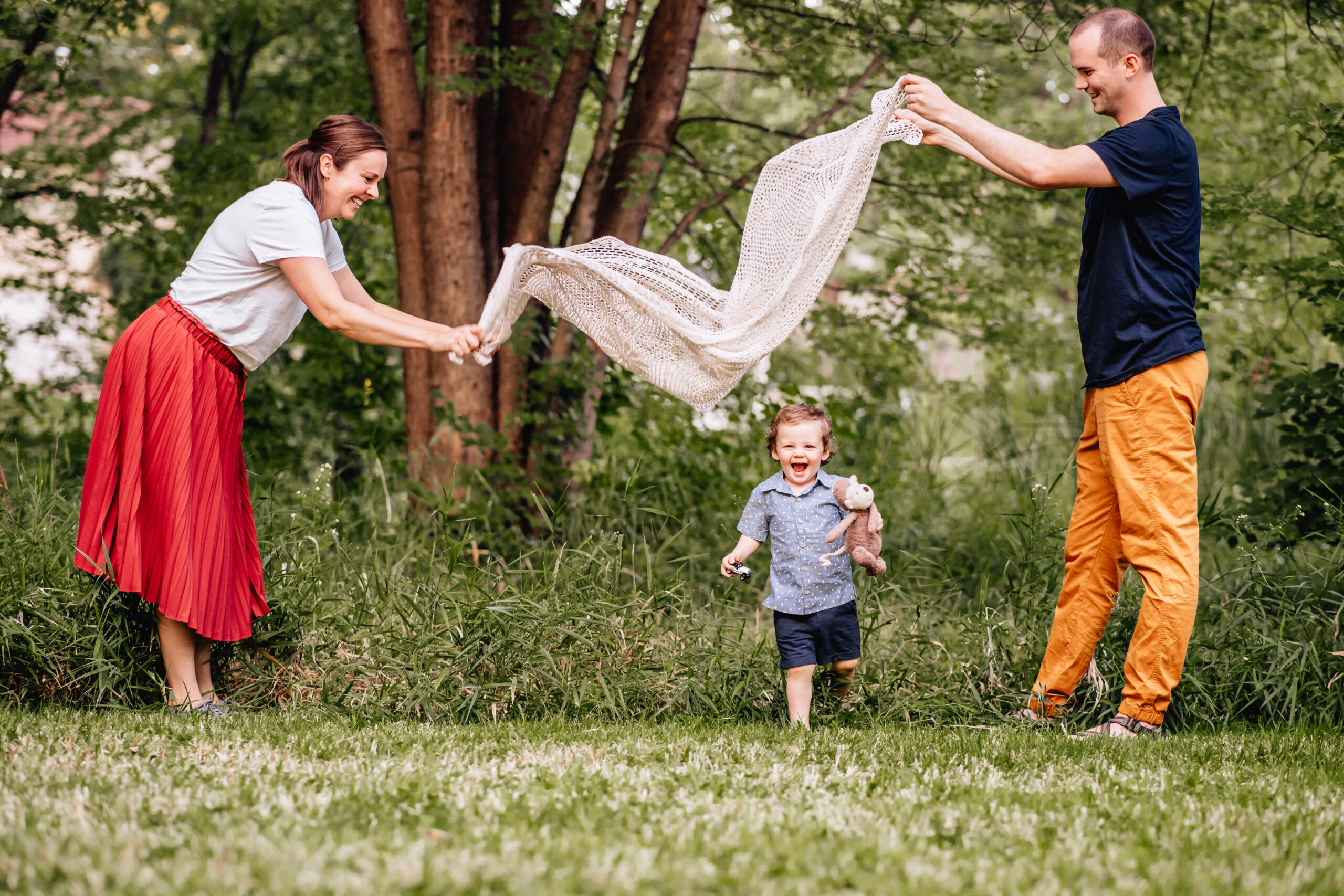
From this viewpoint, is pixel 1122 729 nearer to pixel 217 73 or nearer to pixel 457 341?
pixel 457 341

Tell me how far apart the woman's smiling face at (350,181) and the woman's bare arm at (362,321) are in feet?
1.10

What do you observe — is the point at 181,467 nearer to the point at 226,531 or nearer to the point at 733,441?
the point at 226,531

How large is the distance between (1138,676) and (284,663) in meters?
3.27

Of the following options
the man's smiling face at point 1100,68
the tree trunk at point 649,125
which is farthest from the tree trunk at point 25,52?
the man's smiling face at point 1100,68

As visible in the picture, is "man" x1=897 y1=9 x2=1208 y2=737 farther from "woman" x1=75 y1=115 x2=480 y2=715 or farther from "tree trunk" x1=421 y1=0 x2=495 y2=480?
"tree trunk" x1=421 y1=0 x2=495 y2=480

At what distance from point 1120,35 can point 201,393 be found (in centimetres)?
346

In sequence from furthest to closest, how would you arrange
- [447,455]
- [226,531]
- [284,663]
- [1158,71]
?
[1158,71] < [447,455] < [284,663] < [226,531]

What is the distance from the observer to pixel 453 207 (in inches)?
248

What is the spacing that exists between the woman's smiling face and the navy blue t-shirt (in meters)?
2.57

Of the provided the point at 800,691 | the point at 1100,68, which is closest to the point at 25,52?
the point at 800,691

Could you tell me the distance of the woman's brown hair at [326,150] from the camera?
407cm

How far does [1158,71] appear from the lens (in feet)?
22.8

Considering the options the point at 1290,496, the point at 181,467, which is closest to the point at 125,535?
the point at 181,467

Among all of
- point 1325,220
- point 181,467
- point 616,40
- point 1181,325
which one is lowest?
point 181,467
